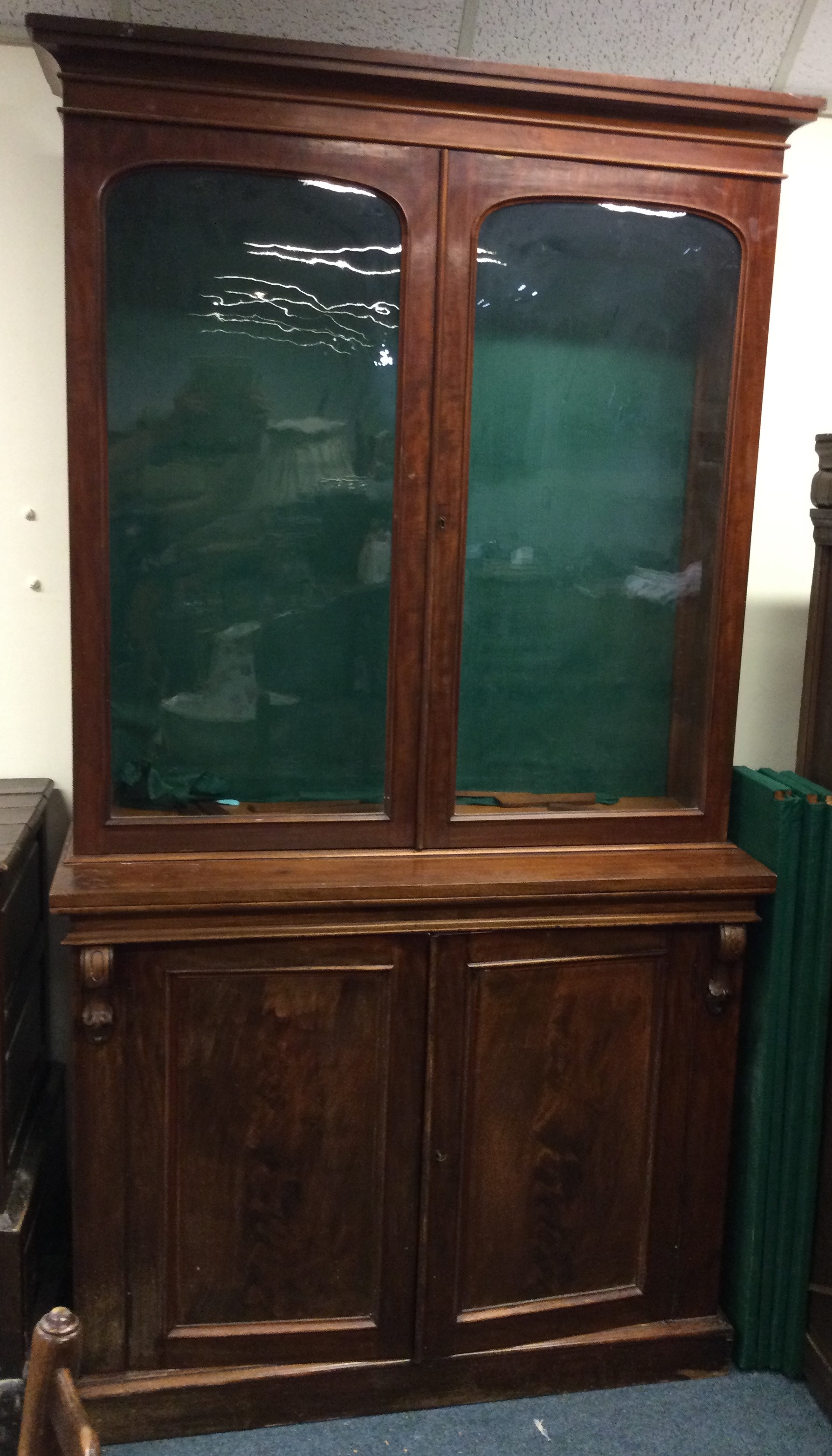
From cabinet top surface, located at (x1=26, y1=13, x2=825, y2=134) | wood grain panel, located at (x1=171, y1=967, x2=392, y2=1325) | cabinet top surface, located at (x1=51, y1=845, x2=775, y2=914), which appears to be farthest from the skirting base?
cabinet top surface, located at (x1=26, y1=13, x2=825, y2=134)

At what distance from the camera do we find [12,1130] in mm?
1980

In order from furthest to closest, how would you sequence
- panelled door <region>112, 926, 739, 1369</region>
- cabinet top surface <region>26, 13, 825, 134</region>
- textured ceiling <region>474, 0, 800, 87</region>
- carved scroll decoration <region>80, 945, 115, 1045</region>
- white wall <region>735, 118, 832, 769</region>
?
white wall <region>735, 118, 832, 769</region> → textured ceiling <region>474, 0, 800, 87</region> → panelled door <region>112, 926, 739, 1369</region> → carved scroll decoration <region>80, 945, 115, 1045</region> → cabinet top surface <region>26, 13, 825, 134</region>

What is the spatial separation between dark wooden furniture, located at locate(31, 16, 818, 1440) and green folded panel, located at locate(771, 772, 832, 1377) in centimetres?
11

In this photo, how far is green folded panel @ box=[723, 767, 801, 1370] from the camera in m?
2.04

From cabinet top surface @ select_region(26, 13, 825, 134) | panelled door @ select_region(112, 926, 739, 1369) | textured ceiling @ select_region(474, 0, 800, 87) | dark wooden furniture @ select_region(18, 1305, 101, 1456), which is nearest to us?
dark wooden furniture @ select_region(18, 1305, 101, 1456)

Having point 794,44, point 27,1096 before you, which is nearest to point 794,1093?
point 27,1096

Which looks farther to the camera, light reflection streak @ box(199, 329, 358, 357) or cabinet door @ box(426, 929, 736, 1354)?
cabinet door @ box(426, 929, 736, 1354)

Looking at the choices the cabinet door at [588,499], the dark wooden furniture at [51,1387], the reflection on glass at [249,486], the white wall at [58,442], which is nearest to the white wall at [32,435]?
the white wall at [58,442]

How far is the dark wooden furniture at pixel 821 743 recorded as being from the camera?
6.95ft

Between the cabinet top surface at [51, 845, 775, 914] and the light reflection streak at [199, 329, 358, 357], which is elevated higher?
the light reflection streak at [199, 329, 358, 357]

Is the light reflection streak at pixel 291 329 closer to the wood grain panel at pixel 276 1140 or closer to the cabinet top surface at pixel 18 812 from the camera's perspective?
the cabinet top surface at pixel 18 812

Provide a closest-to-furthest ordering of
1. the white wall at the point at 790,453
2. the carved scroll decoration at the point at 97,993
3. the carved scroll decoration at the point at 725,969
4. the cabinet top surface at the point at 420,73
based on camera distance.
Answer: the cabinet top surface at the point at 420,73, the carved scroll decoration at the point at 97,993, the carved scroll decoration at the point at 725,969, the white wall at the point at 790,453

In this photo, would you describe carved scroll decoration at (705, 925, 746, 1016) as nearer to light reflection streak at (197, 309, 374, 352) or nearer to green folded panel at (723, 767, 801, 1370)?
green folded panel at (723, 767, 801, 1370)

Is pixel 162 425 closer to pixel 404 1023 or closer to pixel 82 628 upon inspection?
pixel 82 628
